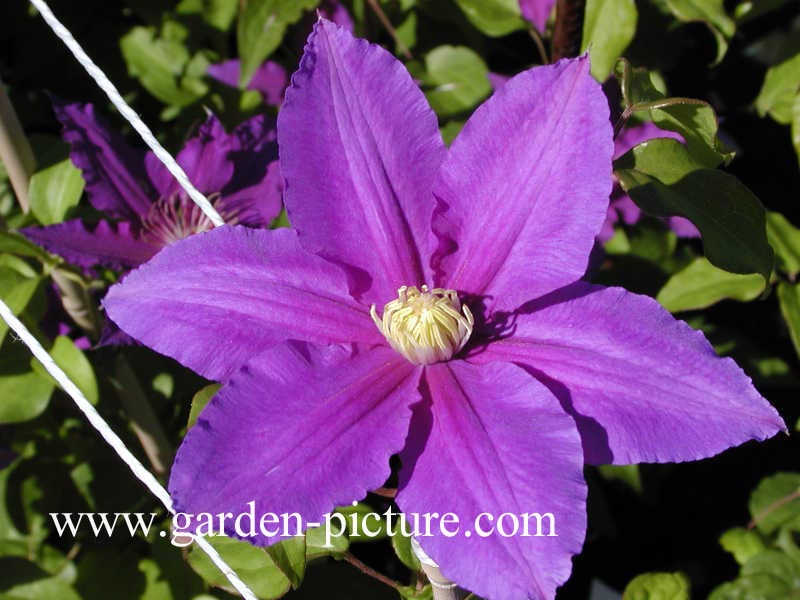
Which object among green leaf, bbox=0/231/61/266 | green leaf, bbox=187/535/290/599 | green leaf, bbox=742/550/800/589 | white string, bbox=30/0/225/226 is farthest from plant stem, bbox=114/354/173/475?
green leaf, bbox=742/550/800/589

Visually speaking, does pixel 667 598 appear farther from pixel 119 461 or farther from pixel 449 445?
pixel 119 461

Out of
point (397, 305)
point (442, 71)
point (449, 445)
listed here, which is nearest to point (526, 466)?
point (449, 445)

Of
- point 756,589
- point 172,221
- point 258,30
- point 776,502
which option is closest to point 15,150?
point 172,221

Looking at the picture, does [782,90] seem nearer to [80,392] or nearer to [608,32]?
[608,32]

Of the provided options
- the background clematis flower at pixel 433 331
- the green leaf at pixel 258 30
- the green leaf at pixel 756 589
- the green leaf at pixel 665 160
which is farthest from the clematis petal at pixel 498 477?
the green leaf at pixel 756 589

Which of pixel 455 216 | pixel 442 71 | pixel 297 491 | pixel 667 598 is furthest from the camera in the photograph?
pixel 442 71

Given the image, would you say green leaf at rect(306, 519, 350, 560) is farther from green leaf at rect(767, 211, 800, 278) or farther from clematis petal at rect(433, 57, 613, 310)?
green leaf at rect(767, 211, 800, 278)

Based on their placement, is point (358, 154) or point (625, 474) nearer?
point (358, 154)
